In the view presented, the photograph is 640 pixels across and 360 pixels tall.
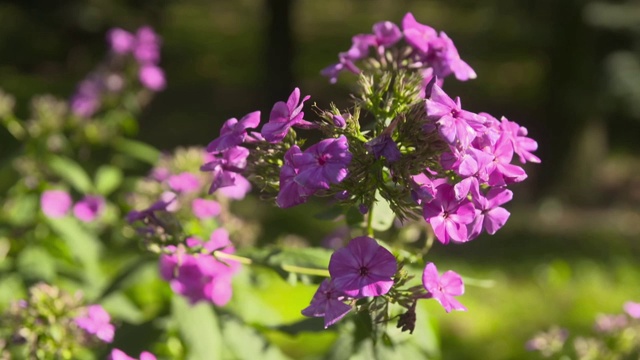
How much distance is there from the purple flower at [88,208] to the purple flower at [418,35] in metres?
1.70

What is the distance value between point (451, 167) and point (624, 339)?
1.02 meters

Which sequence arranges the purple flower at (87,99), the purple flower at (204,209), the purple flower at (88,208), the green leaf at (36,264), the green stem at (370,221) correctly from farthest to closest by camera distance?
1. the purple flower at (87,99)
2. the purple flower at (88,208)
3. the green leaf at (36,264)
4. the purple flower at (204,209)
5. the green stem at (370,221)

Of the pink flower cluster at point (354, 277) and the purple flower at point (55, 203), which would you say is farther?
the purple flower at point (55, 203)

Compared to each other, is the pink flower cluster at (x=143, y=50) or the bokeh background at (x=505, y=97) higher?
the pink flower cluster at (x=143, y=50)

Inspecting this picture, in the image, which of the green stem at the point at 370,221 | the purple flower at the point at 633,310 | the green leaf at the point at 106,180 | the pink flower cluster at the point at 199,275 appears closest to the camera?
the green stem at the point at 370,221

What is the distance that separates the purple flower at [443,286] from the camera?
5.29 ft

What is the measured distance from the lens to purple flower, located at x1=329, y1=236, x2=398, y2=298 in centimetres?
153

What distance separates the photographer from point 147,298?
11.3ft

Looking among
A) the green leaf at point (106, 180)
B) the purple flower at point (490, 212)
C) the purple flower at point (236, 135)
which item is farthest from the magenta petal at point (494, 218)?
the green leaf at point (106, 180)

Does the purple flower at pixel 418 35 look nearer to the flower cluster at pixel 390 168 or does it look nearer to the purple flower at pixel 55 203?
the flower cluster at pixel 390 168

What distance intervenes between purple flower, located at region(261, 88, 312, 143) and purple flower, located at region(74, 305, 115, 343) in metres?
0.67

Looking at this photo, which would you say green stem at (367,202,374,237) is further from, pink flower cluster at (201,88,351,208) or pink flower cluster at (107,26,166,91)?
pink flower cluster at (107,26,166,91)

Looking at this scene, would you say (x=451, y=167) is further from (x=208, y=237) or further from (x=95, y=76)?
(x=95, y=76)

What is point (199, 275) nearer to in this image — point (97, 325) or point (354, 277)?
point (97, 325)
